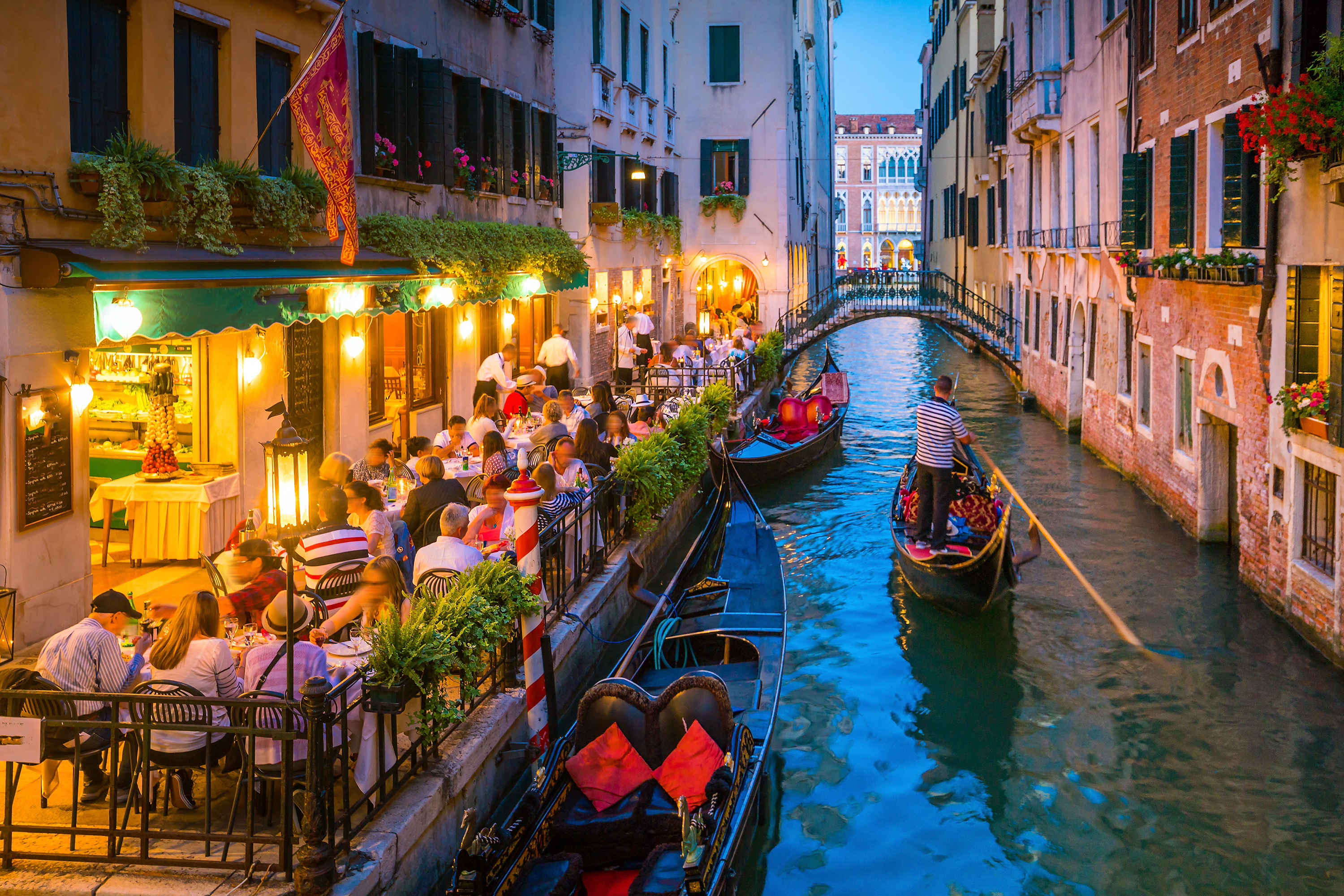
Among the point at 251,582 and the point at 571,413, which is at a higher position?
the point at 571,413

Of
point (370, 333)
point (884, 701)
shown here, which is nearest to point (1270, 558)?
point (884, 701)

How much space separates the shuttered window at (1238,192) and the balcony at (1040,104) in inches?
364

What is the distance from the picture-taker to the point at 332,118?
8156 millimetres

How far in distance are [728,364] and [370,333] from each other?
889 centimetres

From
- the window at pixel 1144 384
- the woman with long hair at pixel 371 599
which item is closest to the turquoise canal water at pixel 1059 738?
the window at pixel 1144 384

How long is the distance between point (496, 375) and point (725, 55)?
1781 centimetres

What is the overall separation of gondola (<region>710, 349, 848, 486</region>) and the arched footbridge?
802 centimetres

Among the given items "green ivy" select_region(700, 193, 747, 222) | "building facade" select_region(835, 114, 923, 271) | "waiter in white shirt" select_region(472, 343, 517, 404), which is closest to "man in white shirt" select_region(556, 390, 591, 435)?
"waiter in white shirt" select_region(472, 343, 517, 404)

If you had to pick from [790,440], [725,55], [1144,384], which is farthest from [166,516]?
[725,55]

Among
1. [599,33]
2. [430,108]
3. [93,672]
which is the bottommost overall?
[93,672]

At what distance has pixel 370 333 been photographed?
1212 cm

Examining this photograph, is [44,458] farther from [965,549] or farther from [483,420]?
[965,549]

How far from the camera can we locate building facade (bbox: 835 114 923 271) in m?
88.6

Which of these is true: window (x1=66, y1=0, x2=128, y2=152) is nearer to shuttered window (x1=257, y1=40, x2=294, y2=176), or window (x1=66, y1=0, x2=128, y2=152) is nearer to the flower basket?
shuttered window (x1=257, y1=40, x2=294, y2=176)
